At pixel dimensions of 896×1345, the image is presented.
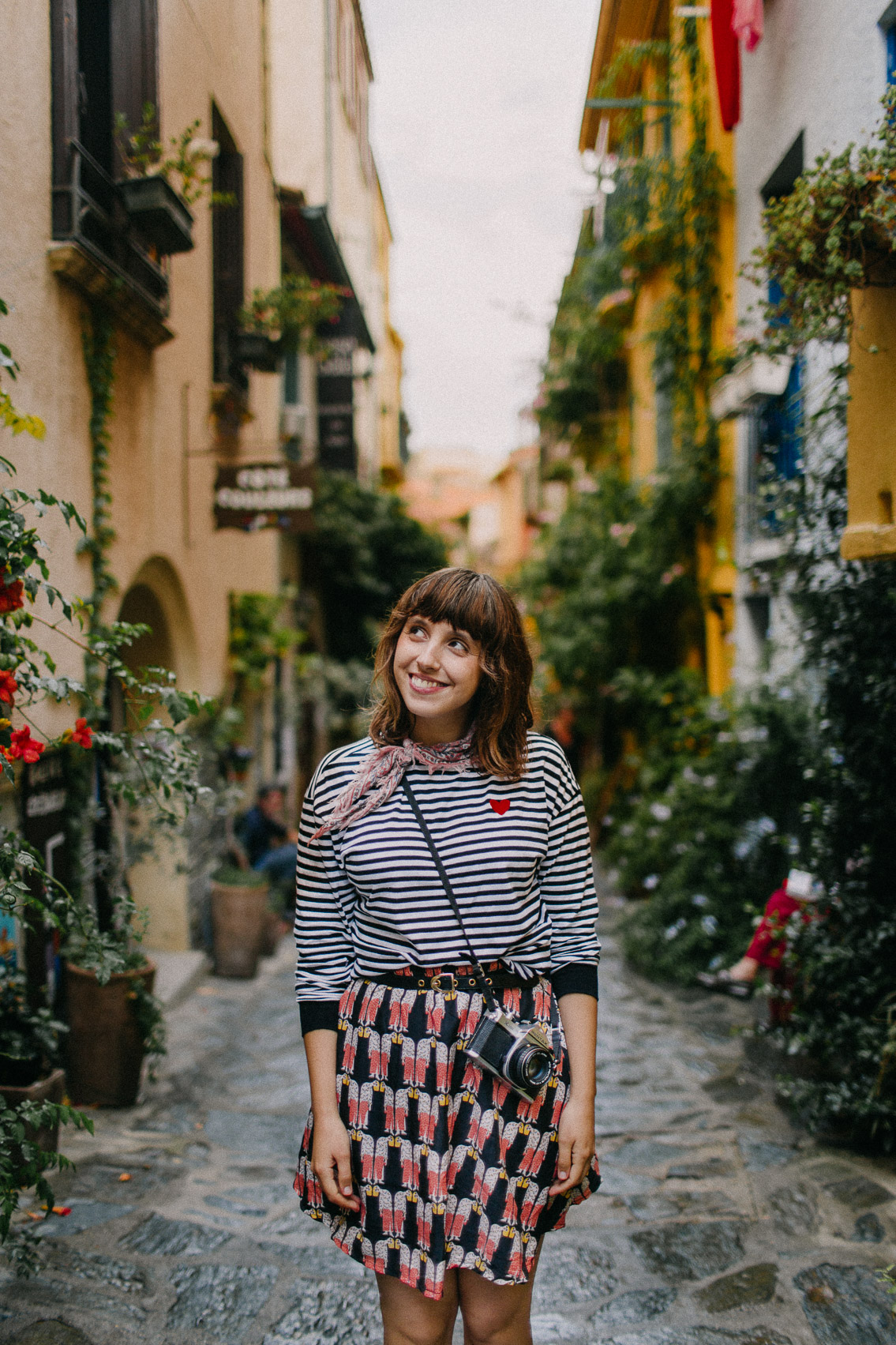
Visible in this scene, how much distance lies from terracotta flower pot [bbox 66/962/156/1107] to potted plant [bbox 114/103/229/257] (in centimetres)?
371

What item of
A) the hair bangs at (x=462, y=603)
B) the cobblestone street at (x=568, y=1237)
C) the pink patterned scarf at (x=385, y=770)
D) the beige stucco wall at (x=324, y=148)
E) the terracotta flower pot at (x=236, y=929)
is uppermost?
the beige stucco wall at (x=324, y=148)

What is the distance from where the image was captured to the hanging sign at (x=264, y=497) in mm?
6699

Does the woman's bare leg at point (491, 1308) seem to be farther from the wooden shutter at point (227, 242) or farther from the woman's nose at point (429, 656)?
the wooden shutter at point (227, 242)

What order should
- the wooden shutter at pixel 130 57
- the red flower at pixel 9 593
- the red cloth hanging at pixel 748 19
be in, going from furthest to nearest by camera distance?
the red cloth hanging at pixel 748 19, the wooden shutter at pixel 130 57, the red flower at pixel 9 593

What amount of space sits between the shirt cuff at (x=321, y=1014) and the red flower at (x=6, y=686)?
3.98 ft

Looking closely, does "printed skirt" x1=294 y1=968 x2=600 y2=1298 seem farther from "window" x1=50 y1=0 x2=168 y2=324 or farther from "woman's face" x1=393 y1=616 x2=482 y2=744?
"window" x1=50 y1=0 x2=168 y2=324

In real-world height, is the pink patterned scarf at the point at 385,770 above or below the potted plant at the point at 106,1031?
above

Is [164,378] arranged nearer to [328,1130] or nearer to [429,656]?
[429,656]

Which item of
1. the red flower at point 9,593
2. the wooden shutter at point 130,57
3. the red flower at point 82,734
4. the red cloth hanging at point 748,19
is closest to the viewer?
the red flower at point 9,593

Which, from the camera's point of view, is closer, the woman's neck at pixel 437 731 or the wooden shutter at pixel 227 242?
the woman's neck at pixel 437 731

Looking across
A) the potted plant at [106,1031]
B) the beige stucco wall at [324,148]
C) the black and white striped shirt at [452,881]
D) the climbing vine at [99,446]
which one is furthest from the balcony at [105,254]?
the beige stucco wall at [324,148]

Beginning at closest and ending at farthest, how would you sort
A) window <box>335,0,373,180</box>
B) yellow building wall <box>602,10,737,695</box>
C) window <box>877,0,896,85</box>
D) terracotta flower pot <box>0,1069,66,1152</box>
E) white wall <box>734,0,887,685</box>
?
terracotta flower pot <box>0,1069,66,1152</box>
window <box>877,0,896,85</box>
white wall <box>734,0,887,685</box>
yellow building wall <box>602,10,737,695</box>
window <box>335,0,373,180</box>

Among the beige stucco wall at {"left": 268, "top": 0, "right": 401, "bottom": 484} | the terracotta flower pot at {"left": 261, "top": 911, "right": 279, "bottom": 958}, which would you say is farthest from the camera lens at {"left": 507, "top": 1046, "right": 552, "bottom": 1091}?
the beige stucco wall at {"left": 268, "top": 0, "right": 401, "bottom": 484}

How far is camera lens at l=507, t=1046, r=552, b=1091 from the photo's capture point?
5.69ft
